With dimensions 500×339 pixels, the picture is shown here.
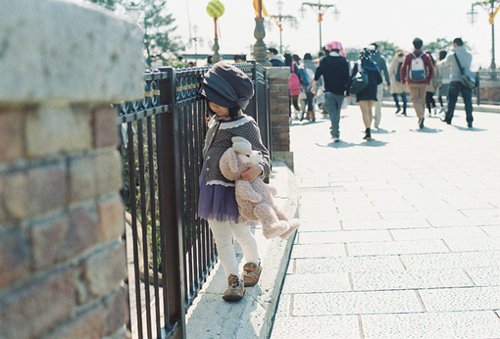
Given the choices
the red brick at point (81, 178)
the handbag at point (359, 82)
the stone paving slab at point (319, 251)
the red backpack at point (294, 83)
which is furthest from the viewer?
the red backpack at point (294, 83)

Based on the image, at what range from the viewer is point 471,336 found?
408cm

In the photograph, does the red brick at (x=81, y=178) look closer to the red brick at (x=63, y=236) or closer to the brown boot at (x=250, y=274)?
the red brick at (x=63, y=236)

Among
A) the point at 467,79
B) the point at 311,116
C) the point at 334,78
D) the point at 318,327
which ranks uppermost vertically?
the point at 334,78

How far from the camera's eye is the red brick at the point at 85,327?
1.57 metres

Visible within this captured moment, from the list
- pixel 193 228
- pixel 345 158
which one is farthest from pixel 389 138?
pixel 193 228

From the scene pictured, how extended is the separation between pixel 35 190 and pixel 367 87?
1257cm

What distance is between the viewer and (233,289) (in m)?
4.22

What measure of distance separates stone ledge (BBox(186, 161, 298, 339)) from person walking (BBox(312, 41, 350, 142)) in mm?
8065

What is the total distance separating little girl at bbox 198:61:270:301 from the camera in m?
4.24

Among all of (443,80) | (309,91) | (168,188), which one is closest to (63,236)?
(168,188)

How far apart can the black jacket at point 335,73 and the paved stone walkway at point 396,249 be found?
212 cm

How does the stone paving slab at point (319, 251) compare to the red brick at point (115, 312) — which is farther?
the stone paving slab at point (319, 251)

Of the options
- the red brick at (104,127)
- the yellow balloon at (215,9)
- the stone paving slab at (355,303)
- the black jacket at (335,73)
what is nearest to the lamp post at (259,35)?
the black jacket at (335,73)

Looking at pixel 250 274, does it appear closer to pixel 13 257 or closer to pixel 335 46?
pixel 13 257
